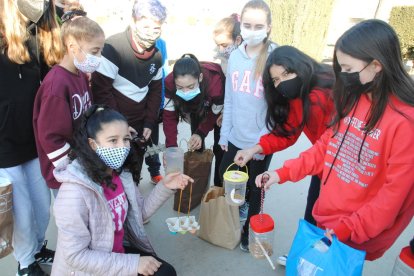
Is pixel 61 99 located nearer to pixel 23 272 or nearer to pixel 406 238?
pixel 23 272

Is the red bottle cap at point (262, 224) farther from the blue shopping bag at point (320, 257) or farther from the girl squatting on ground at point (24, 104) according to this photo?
the girl squatting on ground at point (24, 104)

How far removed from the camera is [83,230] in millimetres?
1646

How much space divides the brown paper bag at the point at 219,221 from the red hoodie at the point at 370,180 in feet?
2.83

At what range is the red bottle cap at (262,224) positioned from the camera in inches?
80.9

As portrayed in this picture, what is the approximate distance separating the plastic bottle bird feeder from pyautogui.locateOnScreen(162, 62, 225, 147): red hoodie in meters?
0.63

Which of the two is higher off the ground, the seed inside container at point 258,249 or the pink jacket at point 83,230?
the pink jacket at point 83,230

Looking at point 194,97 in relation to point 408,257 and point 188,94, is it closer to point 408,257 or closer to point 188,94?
point 188,94

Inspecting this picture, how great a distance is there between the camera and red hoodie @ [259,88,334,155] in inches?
76.5

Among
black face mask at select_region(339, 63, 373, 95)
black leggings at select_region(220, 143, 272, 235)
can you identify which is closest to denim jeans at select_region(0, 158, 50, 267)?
black leggings at select_region(220, 143, 272, 235)

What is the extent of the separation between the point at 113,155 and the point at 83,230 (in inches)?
16.4

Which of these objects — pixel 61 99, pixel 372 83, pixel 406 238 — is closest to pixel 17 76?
pixel 61 99

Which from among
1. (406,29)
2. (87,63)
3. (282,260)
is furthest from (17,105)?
(406,29)

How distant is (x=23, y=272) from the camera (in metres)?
2.19

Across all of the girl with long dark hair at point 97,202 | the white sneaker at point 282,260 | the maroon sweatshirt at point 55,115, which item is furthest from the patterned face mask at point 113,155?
the white sneaker at point 282,260
